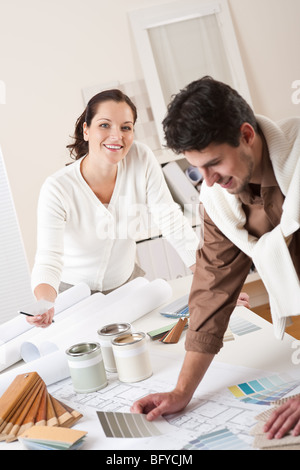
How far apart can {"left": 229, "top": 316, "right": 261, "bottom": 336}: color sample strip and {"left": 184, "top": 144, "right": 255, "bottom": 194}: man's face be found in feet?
1.56

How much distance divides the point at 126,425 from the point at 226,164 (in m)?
0.56

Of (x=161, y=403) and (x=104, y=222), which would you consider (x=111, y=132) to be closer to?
(x=104, y=222)

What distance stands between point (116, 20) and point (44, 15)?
430mm

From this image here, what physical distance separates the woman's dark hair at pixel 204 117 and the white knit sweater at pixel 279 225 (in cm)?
10

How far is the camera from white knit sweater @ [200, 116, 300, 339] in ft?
3.73

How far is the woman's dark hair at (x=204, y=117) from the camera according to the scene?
1071 millimetres

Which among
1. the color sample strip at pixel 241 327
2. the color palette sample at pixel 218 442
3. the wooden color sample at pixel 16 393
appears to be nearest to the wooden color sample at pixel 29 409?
the wooden color sample at pixel 16 393

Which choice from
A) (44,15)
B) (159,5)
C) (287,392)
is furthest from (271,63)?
(287,392)

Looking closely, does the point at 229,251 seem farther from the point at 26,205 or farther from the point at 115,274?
the point at 26,205

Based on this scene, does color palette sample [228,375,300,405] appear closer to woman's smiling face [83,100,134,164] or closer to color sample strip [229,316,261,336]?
color sample strip [229,316,261,336]

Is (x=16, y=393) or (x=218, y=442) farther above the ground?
(x=16, y=393)

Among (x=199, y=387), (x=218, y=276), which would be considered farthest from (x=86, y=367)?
(x=218, y=276)

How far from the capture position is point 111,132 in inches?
76.5
